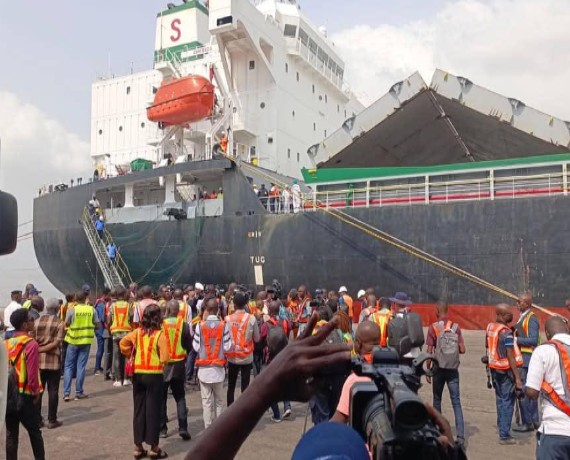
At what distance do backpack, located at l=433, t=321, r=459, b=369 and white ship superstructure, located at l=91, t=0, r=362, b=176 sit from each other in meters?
13.3

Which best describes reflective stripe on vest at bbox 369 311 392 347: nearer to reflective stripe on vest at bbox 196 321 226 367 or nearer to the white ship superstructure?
reflective stripe on vest at bbox 196 321 226 367

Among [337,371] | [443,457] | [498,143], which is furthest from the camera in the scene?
[498,143]

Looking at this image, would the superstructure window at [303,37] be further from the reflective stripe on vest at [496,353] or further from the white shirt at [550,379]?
the white shirt at [550,379]

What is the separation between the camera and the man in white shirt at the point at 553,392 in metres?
3.15

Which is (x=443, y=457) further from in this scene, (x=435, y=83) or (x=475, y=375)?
(x=435, y=83)

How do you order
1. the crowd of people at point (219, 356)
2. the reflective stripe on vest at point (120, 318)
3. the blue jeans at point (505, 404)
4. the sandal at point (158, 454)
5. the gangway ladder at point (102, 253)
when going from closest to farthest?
the crowd of people at point (219, 356)
the sandal at point (158, 454)
the blue jeans at point (505, 404)
the reflective stripe on vest at point (120, 318)
the gangway ladder at point (102, 253)

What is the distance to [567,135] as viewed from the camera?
527 inches

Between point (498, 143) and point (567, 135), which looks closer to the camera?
point (567, 135)

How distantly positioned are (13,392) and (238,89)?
679 inches

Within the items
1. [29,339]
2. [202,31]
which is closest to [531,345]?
[29,339]

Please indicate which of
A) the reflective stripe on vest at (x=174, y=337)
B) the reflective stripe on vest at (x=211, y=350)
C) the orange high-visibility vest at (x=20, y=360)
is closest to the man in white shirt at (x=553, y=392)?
the reflective stripe on vest at (x=211, y=350)

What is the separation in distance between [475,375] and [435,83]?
9.60 metres

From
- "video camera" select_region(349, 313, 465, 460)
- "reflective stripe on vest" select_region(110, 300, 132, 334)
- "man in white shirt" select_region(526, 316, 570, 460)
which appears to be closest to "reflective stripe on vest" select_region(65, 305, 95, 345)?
"reflective stripe on vest" select_region(110, 300, 132, 334)

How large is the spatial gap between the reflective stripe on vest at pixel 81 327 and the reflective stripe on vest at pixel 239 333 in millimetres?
2398
